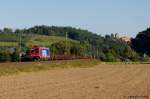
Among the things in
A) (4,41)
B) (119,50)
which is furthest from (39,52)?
(119,50)

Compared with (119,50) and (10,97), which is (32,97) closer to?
(10,97)

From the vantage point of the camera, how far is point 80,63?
69.6m

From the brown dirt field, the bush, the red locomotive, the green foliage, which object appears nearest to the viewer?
the brown dirt field

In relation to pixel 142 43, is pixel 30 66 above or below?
below

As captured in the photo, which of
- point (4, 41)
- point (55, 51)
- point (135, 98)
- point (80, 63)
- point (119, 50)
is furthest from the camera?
point (119, 50)

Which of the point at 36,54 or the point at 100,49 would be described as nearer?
the point at 36,54

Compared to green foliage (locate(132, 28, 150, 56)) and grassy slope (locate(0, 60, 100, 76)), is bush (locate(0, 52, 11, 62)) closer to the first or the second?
grassy slope (locate(0, 60, 100, 76))

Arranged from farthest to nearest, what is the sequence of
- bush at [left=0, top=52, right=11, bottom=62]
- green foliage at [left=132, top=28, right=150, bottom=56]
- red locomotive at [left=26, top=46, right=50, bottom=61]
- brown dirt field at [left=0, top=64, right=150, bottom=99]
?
1. green foliage at [left=132, top=28, right=150, bottom=56]
2. red locomotive at [left=26, top=46, right=50, bottom=61]
3. bush at [left=0, top=52, right=11, bottom=62]
4. brown dirt field at [left=0, top=64, right=150, bottom=99]

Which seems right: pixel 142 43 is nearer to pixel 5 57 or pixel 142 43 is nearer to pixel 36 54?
pixel 36 54

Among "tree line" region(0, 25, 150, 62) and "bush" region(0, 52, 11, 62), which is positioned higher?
"tree line" region(0, 25, 150, 62)

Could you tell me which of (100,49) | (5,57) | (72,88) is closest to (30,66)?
(5,57)

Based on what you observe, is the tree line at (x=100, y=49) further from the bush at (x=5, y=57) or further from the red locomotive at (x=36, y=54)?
the red locomotive at (x=36, y=54)

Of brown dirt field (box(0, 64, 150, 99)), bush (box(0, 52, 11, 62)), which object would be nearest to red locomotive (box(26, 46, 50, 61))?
bush (box(0, 52, 11, 62))

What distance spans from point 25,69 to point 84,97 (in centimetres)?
2490
